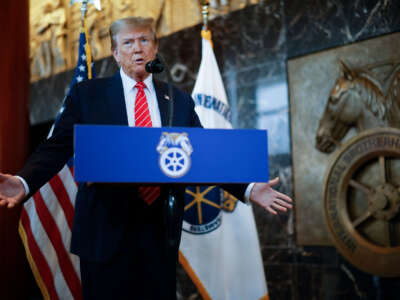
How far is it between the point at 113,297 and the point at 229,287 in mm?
2153

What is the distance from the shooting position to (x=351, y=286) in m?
4.05

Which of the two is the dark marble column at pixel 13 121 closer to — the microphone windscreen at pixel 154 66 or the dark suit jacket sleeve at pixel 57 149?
the dark suit jacket sleeve at pixel 57 149

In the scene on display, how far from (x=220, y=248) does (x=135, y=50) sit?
2.21 meters

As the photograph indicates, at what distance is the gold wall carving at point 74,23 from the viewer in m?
6.18

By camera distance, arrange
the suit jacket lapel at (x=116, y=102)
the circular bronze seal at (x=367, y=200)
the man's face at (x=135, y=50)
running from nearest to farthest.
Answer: the suit jacket lapel at (x=116, y=102)
the man's face at (x=135, y=50)
the circular bronze seal at (x=367, y=200)

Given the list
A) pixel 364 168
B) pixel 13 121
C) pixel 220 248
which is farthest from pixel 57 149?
pixel 364 168

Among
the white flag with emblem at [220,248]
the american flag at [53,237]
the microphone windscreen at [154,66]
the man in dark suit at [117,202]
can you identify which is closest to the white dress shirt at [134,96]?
the man in dark suit at [117,202]

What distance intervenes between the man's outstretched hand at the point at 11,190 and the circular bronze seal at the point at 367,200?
2800mm

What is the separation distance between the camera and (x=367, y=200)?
13.3 ft

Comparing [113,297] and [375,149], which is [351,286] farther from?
[113,297]

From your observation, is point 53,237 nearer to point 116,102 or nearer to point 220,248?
point 220,248

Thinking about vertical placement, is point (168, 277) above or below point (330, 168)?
below

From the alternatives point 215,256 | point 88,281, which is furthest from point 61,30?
point 88,281

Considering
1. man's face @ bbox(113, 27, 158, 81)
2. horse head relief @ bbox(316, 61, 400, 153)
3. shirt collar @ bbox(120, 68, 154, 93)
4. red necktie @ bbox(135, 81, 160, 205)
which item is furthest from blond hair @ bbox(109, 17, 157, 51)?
horse head relief @ bbox(316, 61, 400, 153)
